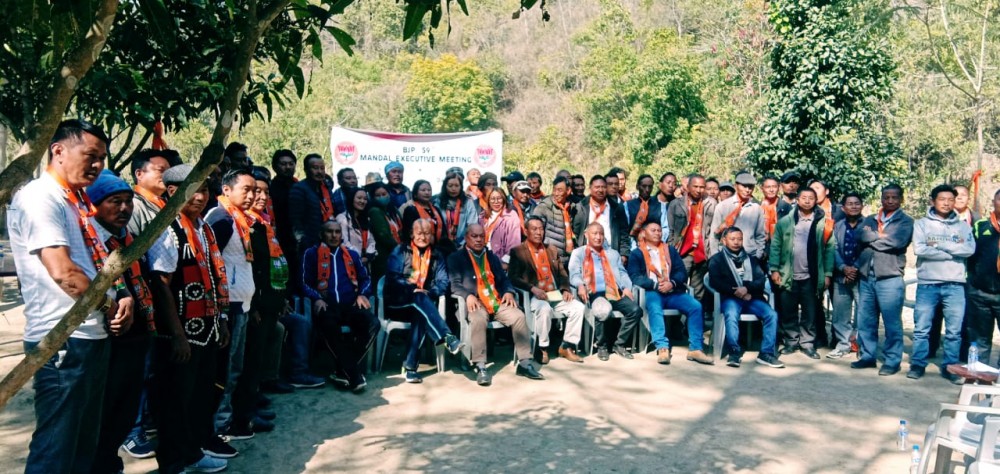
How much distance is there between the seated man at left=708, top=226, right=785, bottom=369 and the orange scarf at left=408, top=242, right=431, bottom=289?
2.93 meters

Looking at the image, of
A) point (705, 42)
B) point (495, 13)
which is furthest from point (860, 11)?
point (495, 13)

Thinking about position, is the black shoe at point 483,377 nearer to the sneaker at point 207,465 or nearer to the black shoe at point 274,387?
the black shoe at point 274,387

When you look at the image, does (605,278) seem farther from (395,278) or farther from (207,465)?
(207,465)

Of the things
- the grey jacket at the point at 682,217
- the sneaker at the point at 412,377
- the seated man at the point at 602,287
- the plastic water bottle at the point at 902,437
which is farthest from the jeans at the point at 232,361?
the grey jacket at the point at 682,217

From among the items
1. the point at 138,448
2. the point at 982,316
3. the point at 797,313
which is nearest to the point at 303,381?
the point at 138,448

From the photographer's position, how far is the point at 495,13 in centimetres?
5281

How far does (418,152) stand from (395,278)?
254 inches

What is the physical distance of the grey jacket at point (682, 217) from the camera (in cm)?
917

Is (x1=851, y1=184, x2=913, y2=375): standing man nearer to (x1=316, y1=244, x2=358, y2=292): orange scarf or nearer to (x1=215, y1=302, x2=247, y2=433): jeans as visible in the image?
(x1=316, y1=244, x2=358, y2=292): orange scarf

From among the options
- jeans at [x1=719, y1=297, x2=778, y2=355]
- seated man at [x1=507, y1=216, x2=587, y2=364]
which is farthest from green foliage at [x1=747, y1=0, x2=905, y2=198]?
seated man at [x1=507, y1=216, x2=587, y2=364]

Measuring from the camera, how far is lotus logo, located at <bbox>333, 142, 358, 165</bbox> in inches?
514

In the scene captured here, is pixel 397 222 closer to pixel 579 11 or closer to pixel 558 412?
pixel 558 412

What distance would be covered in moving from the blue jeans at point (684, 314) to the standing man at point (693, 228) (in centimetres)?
83

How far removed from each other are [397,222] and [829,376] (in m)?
4.50
